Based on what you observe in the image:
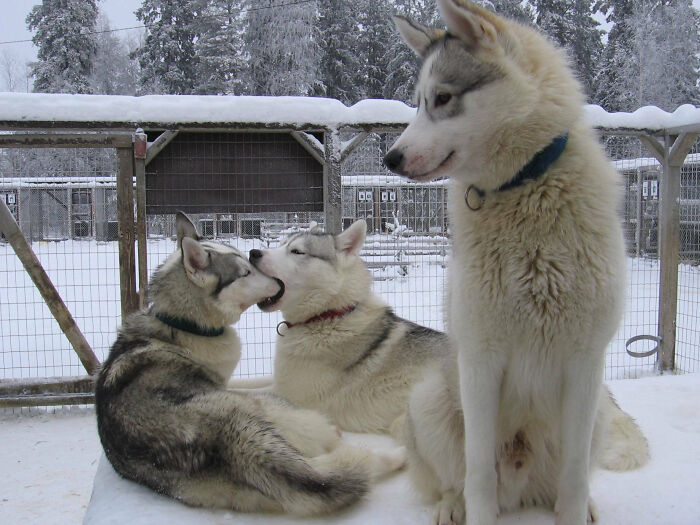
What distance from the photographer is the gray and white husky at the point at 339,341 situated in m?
3.36

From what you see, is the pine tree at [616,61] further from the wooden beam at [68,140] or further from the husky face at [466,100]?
the husky face at [466,100]

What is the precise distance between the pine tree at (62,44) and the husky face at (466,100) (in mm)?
26599

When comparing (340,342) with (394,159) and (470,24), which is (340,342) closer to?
(394,159)

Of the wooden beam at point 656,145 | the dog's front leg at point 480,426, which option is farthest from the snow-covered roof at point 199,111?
the dog's front leg at point 480,426

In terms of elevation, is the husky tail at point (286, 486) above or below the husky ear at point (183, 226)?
below

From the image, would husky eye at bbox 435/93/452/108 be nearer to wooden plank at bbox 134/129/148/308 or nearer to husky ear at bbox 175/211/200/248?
husky ear at bbox 175/211/200/248

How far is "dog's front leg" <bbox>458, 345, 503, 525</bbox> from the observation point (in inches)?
69.6

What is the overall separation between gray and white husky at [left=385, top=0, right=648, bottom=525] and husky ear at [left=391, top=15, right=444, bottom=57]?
0.26 feet

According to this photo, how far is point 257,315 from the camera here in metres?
8.62

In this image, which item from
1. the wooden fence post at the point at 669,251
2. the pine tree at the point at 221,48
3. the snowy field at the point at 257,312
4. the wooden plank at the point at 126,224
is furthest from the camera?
the pine tree at the point at 221,48

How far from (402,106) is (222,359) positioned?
10.0ft

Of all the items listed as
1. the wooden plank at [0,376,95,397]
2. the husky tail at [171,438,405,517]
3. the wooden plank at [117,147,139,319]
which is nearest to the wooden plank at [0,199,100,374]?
the wooden plank at [0,376,95,397]

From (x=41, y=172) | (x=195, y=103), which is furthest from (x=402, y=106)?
(x=41, y=172)

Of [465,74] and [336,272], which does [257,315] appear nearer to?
[336,272]
